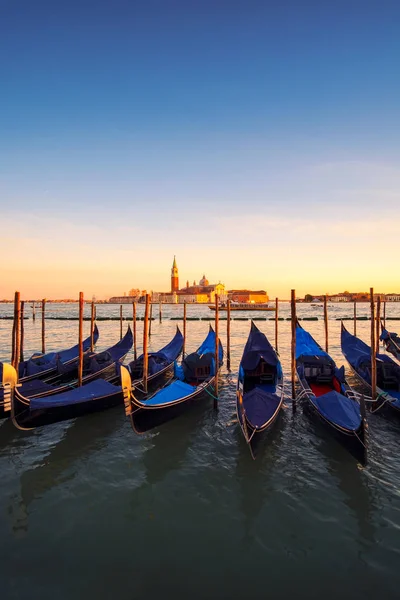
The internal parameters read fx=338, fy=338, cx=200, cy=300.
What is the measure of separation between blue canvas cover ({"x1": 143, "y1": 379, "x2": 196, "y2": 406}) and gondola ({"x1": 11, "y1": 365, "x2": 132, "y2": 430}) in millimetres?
696

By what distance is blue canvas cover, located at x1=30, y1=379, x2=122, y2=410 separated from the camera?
705 cm

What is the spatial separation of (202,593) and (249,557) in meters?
0.75

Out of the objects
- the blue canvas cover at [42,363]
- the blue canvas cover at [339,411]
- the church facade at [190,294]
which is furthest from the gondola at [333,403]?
the church facade at [190,294]

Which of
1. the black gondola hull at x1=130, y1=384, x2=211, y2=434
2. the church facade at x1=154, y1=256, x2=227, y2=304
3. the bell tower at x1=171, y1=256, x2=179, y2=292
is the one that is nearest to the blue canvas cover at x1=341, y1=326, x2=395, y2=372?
the black gondola hull at x1=130, y1=384, x2=211, y2=434

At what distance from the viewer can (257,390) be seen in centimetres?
808

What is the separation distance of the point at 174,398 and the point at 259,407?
1960mm

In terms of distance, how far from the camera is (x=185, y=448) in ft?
23.1

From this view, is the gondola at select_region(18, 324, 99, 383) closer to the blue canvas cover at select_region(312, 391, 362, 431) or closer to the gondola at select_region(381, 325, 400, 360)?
the blue canvas cover at select_region(312, 391, 362, 431)

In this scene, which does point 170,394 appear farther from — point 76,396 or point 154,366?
point 154,366

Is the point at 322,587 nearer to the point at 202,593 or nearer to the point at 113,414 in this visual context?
the point at 202,593

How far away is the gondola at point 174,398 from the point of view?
6.85 meters

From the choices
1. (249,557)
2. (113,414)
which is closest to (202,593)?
(249,557)

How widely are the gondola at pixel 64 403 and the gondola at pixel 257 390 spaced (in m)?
2.41

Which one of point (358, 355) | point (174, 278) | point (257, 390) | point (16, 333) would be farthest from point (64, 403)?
point (174, 278)
